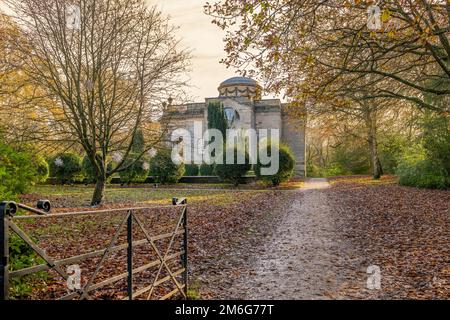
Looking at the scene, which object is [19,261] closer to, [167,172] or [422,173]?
[422,173]

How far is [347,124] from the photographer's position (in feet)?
97.9

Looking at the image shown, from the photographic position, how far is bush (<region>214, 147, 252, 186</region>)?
24.0 m

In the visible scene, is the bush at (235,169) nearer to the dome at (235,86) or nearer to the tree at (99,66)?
the tree at (99,66)

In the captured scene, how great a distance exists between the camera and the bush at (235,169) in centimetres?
2395

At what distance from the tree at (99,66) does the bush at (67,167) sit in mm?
14642

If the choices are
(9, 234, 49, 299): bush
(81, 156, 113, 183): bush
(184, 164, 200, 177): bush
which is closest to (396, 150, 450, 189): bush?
(184, 164, 200, 177): bush

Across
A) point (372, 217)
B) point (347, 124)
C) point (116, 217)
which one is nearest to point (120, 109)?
point (116, 217)

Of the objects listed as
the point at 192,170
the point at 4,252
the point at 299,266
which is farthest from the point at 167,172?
the point at 4,252

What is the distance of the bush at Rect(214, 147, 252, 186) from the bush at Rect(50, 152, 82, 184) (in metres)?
11.3

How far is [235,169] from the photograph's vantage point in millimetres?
24125

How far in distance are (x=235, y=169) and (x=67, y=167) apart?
43.4ft
